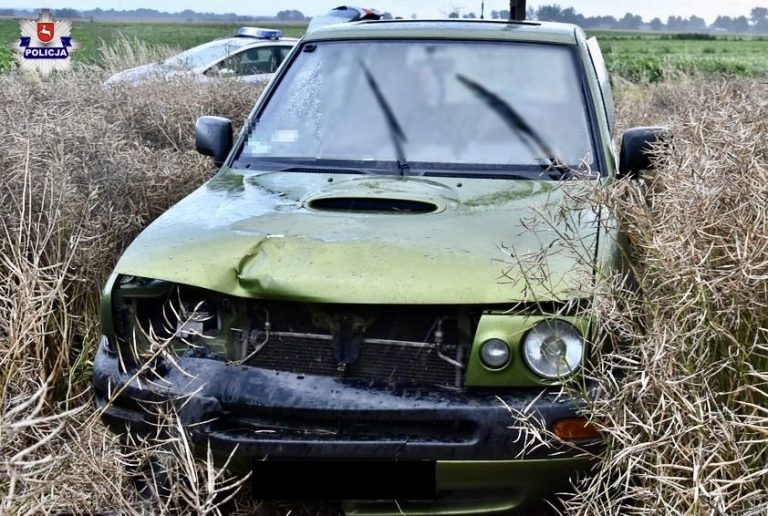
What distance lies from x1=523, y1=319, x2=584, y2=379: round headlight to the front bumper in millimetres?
76

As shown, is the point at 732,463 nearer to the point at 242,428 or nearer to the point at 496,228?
the point at 496,228

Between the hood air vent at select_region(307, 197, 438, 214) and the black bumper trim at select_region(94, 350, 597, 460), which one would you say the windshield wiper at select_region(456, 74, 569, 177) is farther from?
the black bumper trim at select_region(94, 350, 597, 460)

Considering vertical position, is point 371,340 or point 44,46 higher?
point 44,46

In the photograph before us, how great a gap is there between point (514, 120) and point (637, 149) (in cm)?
57

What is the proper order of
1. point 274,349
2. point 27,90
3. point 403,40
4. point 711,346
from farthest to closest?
point 27,90, point 403,40, point 274,349, point 711,346

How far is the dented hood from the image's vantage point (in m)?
2.75

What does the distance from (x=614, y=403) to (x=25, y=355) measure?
1.74 metres

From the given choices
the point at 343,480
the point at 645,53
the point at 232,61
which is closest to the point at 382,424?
the point at 343,480

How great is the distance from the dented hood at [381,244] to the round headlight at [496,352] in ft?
0.43

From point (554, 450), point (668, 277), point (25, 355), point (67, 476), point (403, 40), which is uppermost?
point (403, 40)

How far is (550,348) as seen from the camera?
274 cm

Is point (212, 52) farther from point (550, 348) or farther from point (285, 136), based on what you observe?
point (550, 348)

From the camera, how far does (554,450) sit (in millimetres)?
2691

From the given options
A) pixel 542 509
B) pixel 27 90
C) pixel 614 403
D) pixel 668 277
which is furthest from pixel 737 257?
pixel 27 90
